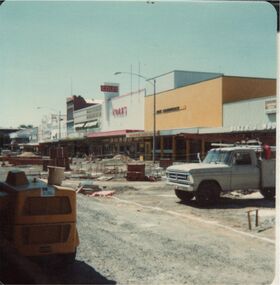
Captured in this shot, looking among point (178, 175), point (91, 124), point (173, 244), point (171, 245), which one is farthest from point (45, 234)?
point (178, 175)

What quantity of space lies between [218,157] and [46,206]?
1162 centimetres

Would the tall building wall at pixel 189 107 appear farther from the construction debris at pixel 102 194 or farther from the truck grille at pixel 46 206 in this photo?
the truck grille at pixel 46 206

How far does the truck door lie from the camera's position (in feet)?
57.5

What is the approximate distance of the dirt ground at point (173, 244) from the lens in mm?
8008

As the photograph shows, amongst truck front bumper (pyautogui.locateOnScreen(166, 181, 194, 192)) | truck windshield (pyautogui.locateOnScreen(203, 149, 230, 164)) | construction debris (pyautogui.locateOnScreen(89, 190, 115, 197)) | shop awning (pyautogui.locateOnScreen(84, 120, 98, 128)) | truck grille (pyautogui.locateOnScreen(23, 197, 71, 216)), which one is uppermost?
shop awning (pyautogui.locateOnScreen(84, 120, 98, 128))

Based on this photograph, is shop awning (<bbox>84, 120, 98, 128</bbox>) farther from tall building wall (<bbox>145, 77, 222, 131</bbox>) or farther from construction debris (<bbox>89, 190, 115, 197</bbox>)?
tall building wall (<bbox>145, 77, 222, 131</bbox>)

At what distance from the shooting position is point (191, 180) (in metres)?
17.2

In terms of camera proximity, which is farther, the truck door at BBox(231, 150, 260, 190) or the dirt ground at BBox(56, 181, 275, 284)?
the truck door at BBox(231, 150, 260, 190)

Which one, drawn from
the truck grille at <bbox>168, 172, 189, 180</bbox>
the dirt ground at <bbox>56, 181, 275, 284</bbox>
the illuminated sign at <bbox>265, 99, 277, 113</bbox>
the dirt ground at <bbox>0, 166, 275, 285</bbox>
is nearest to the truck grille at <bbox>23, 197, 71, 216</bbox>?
the dirt ground at <bbox>0, 166, 275, 285</bbox>

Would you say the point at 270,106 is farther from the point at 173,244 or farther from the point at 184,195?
the point at 173,244

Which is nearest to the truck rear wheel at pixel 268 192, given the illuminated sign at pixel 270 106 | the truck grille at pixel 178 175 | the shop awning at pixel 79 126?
the truck grille at pixel 178 175

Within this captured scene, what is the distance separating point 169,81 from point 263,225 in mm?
43427

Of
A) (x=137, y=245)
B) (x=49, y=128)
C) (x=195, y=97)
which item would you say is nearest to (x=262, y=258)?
(x=137, y=245)

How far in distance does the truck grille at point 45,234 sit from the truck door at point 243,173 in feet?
36.8
